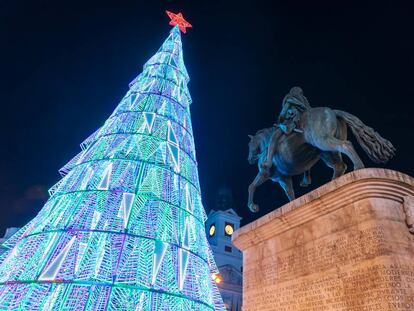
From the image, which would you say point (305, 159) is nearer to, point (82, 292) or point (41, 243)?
point (82, 292)

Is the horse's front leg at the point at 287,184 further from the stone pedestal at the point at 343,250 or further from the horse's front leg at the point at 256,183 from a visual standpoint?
the stone pedestal at the point at 343,250

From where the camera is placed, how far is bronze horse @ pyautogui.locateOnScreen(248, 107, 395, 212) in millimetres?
4977

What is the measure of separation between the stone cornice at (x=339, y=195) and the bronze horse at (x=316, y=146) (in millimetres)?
753

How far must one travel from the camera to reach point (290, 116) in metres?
6.20

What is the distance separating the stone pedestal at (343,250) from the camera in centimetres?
335

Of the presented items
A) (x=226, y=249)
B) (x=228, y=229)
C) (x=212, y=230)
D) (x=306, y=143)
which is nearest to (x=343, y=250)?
(x=306, y=143)

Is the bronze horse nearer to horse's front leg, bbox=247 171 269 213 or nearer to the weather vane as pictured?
horse's front leg, bbox=247 171 269 213

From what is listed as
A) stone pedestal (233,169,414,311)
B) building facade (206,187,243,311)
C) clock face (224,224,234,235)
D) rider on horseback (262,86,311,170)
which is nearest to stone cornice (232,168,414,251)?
stone pedestal (233,169,414,311)

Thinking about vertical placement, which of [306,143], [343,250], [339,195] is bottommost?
[343,250]

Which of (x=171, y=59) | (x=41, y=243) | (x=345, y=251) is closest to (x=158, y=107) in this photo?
(x=171, y=59)

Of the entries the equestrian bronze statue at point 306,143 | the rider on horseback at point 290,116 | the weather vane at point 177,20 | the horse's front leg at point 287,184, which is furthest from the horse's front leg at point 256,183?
the weather vane at point 177,20

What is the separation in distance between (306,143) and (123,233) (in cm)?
982

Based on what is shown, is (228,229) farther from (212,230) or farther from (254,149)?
(254,149)

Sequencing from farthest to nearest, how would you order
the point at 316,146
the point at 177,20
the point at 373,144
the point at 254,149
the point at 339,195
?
the point at 177,20 < the point at 254,149 < the point at 316,146 < the point at 373,144 < the point at 339,195
